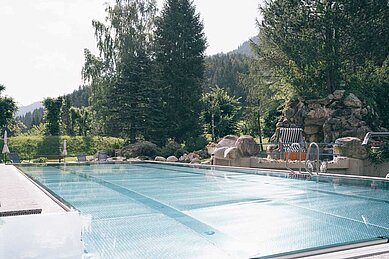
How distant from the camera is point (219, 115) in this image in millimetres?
26844

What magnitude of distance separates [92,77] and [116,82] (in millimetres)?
2570

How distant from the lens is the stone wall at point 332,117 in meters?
14.9

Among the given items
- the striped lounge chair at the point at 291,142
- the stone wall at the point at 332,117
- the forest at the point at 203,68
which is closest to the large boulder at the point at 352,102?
the stone wall at the point at 332,117

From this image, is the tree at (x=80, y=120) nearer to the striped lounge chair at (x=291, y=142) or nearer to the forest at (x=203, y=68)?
the forest at (x=203, y=68)

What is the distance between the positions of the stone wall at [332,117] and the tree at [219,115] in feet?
31.4

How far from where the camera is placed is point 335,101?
1606 centimetres

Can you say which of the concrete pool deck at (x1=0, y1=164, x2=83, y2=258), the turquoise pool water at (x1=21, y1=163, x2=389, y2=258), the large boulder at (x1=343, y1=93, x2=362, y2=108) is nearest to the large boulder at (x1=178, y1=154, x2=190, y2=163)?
the large boulder at (x1=343, y1=93, x2=362, y2=108)

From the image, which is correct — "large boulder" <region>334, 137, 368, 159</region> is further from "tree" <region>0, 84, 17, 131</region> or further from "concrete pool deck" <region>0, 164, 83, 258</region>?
"tree" <region>0, 84, 17, 131</region>

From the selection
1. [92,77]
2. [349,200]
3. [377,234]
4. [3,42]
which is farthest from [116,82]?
[377,234]

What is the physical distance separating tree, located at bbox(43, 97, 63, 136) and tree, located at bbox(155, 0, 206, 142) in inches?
312

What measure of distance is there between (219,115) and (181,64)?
15.8 feet

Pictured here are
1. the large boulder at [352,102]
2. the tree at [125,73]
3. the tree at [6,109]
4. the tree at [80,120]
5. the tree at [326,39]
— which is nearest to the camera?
the large boulder at [352,102]

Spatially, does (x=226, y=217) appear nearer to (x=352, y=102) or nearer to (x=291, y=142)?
(x=291, y=142)

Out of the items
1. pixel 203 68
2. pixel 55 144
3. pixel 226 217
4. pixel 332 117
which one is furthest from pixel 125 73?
pixel 226 217
